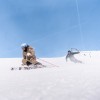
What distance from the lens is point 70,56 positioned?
2380cm

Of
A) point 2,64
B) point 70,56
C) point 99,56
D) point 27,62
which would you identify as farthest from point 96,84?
point 99,56

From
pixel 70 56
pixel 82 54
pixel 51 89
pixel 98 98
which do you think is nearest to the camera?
pixel 98 98

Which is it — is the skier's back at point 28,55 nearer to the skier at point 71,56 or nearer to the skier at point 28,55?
the skier at point 28,55

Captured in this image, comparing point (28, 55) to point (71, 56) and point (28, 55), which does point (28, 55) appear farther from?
point (71, 56)

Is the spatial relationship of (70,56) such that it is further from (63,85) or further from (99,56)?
(63,85)

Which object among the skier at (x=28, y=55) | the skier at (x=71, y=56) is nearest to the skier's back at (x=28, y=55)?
the skier at (x=28, y=55)

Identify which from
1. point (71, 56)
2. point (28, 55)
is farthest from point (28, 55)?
point (71, 56)

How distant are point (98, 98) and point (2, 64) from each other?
15.0m

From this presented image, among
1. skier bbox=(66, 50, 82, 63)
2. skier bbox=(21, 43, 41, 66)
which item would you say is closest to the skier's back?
skier bbox=(21, 43, 41, 66)

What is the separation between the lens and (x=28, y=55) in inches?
642

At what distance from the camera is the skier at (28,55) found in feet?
53.0

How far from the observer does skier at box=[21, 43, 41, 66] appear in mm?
16141

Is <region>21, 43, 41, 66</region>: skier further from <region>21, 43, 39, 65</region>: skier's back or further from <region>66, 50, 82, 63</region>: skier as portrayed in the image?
<region>66, 50, 82, 63</region>: skier

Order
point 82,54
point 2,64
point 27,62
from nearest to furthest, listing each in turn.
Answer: point 27,62
point 2,64
point 82,54
